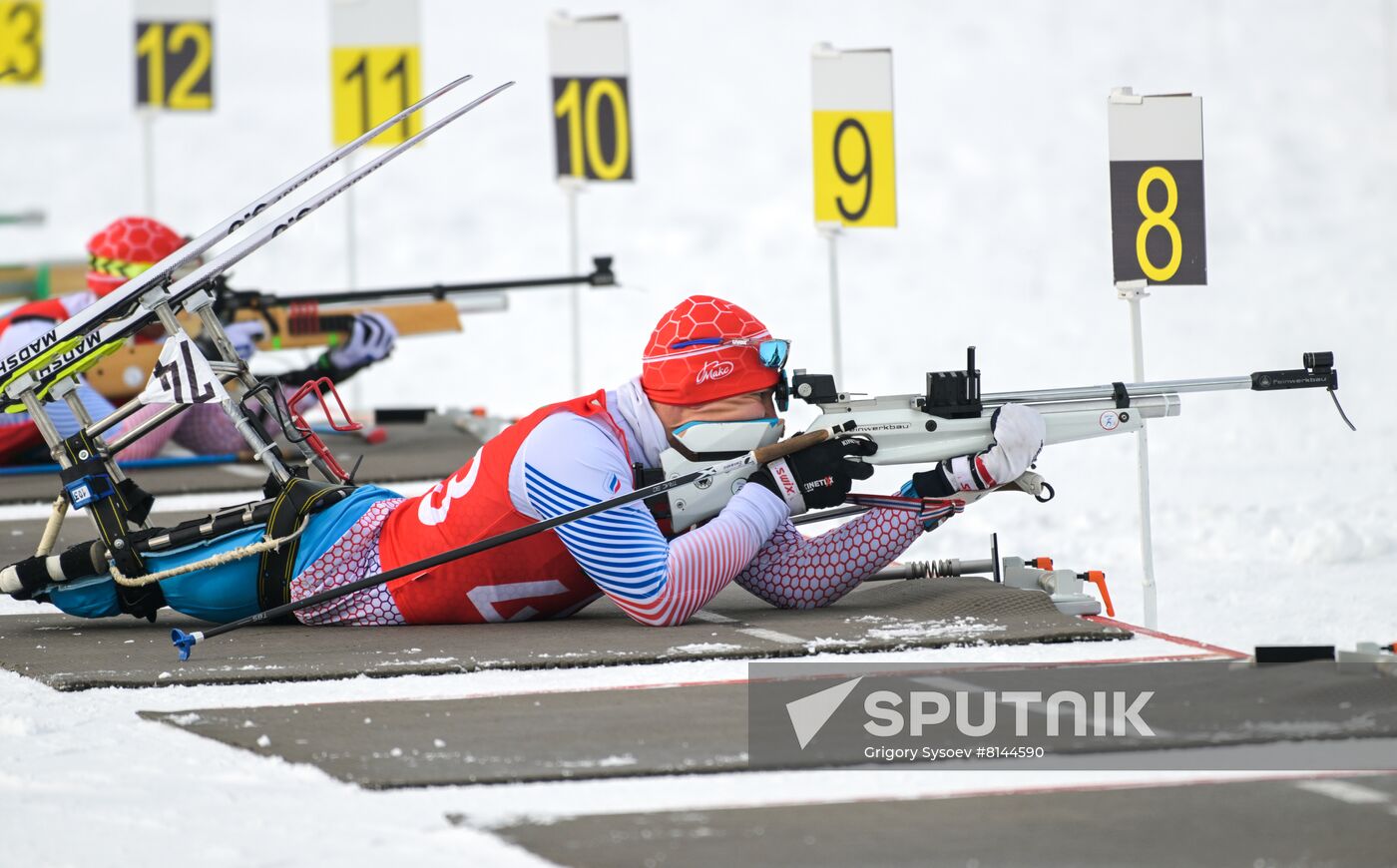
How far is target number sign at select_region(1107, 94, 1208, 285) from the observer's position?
5.05 m

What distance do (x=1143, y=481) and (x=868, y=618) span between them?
1.19 m

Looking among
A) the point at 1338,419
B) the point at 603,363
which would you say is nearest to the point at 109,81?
the point at 603,363

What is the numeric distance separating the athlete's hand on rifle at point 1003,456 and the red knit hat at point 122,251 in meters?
3.81

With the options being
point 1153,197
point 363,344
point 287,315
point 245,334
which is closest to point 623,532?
point 1153,197

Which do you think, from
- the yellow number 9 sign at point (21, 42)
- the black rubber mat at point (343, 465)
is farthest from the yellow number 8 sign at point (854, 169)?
the yellow number 9 sign at point (21, 42)

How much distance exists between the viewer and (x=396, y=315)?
9.19 meters

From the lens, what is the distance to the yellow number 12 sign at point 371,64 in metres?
10.2

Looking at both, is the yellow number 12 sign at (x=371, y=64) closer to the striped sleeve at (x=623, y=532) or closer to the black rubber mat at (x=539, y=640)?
the black rubber mat at (x=539, y=640)

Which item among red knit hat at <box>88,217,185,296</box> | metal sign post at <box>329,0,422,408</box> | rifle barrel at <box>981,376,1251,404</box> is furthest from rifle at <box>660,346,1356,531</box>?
metal sign post at <box>329,0,422,408</box>

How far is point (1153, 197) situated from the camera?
5125mm

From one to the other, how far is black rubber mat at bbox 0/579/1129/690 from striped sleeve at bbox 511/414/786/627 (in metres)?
0.10

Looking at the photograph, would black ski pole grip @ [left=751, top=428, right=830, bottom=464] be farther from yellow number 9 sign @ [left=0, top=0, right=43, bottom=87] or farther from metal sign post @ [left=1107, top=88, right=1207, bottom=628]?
yellow number 9 sign @ [left=0, top=0, right=43, bottom=87]

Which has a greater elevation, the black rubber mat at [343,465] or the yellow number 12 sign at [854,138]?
the yellow number 12 sign at [854,138]

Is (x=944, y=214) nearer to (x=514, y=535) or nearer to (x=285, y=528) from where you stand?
(x=285, y=528)
